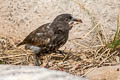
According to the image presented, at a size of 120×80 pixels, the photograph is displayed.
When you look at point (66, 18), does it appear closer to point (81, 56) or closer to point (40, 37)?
point (40, 37)

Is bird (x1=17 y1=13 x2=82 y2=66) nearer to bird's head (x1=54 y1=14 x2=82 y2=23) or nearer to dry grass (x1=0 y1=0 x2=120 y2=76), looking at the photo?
bird's head (x1=54 y1=14 x2=82 y2=23)

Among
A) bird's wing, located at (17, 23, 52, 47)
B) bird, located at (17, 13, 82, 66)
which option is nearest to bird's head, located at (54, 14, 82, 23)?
bird, located at (17, 13, 82, 66)

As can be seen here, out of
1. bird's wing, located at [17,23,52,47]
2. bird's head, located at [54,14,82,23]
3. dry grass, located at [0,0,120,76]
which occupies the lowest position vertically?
dry grass, located at [0,0,120,76]

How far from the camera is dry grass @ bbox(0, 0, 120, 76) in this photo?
20.7 feet

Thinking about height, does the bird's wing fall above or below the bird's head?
below

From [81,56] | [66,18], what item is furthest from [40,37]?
[81,56]

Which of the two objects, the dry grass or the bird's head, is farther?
the bird's head

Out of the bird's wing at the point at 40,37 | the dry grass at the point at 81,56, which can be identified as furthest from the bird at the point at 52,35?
the dry grass at the point at 81,56

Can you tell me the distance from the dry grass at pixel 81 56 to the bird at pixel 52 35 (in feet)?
0.77

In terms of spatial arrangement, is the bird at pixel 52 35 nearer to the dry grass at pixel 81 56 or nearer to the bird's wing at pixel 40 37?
the bird's wing at pixel 40 37

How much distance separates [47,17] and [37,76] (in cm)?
399

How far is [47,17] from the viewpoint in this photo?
7055mm

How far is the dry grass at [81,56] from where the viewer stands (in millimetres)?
6297

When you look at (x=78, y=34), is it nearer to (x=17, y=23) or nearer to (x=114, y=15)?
(x=114, y=15)
